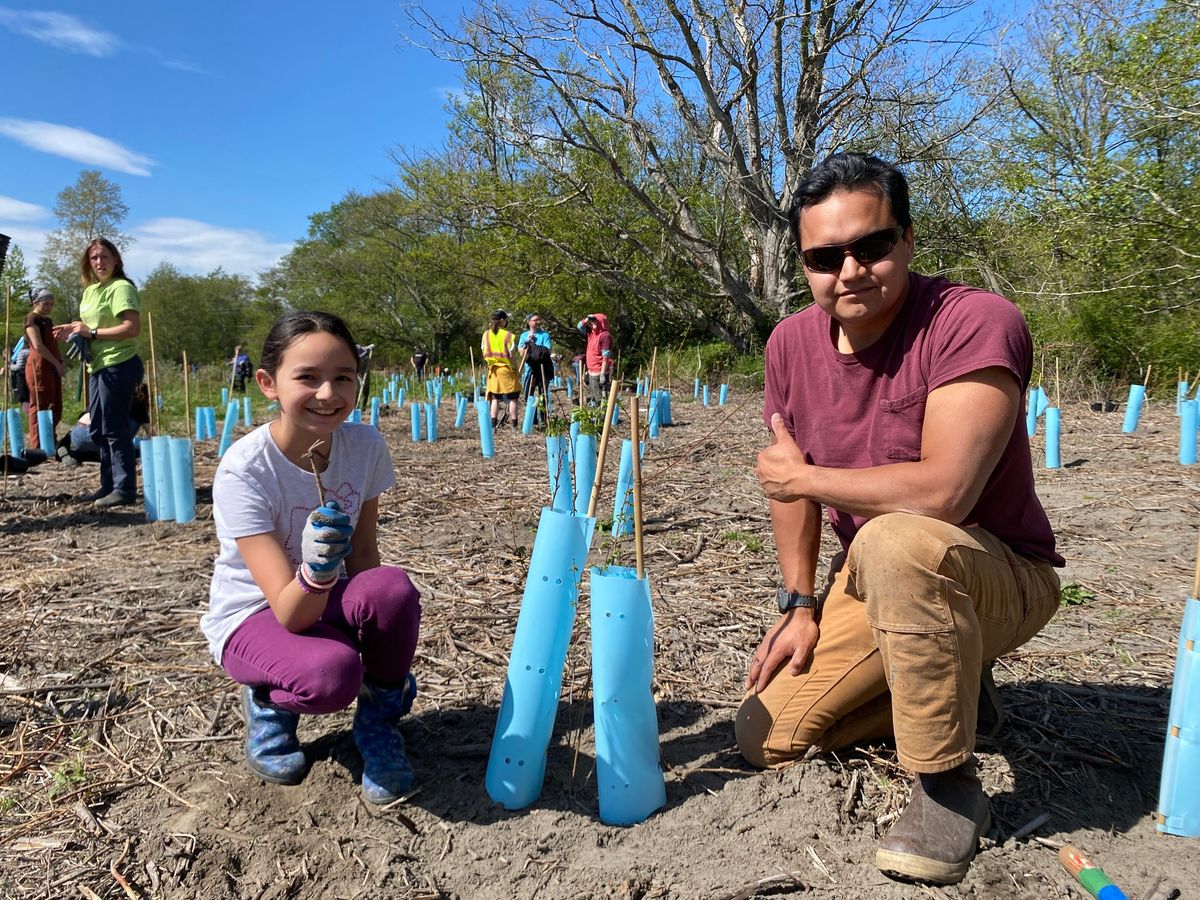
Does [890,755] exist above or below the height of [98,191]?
below

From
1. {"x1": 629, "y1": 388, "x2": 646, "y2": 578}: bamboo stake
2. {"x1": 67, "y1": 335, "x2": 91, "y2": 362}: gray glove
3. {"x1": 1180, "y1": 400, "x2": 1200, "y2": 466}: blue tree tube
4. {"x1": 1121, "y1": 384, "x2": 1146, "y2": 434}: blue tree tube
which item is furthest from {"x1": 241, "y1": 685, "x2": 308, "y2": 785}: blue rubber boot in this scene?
{"x1": 1121, "y1": 384, "x2": 1146, "y2": 434}: blue tree tube

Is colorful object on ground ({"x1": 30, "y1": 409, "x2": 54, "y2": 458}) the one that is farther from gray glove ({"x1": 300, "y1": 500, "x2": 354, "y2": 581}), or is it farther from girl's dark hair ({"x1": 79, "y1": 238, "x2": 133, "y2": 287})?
gray glove ({"x1": 300, "y1": 500, "x2": 354, "y2": 581})

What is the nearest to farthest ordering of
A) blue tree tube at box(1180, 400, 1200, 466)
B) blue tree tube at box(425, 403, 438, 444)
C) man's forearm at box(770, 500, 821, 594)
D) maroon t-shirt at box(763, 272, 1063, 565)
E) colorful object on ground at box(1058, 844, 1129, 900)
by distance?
colorful object on ground at box(1058, 844, 1129, 900) → maroon t-shirt at box(763, 272, 1063, 565) → man's forearm at box(770, 500, 821, 594) → blue tree tube at box(1180, 400, 1200, 466) → blue tree tube at box(425, 403, 438, 444)

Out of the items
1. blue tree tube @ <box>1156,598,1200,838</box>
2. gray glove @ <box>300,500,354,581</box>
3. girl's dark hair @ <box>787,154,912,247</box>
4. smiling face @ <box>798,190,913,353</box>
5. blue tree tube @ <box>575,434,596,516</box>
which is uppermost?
girl's dark hair @ <box>787,154,912,247</box>

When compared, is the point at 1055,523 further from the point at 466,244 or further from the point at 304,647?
the point at 466,244

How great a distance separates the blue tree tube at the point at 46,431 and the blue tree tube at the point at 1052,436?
887 cm

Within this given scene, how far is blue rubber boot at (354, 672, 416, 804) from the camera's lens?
1871mm

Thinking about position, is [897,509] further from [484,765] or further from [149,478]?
[149,478]

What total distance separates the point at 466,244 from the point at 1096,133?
56.3ft

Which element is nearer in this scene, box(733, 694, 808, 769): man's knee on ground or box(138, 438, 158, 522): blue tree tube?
box(733, 694, 808, 769): man's knee on ground

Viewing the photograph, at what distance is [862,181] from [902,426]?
0.58 meters

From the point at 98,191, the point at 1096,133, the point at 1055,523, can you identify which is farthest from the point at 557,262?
the point at 98,191

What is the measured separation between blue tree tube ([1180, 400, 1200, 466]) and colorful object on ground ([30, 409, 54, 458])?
32.0ft

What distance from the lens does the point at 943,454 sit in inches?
65.1
